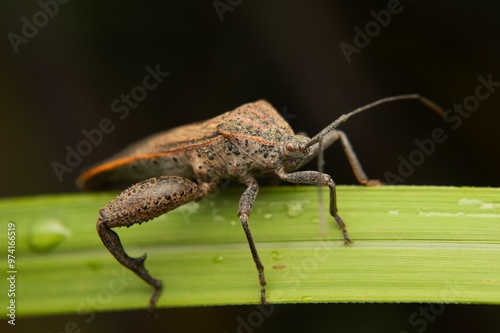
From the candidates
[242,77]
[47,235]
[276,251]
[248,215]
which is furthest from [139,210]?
Answer: [242,77]

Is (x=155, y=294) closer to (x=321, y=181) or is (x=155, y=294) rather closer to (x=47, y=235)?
(x=47, y=235)

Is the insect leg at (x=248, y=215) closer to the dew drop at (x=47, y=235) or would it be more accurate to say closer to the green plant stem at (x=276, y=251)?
the green plant stem at (x=276, y=251)

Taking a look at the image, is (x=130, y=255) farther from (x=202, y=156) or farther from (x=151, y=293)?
(x=202, y=156)

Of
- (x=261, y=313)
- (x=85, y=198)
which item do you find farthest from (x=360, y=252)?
(x=85, y=198)

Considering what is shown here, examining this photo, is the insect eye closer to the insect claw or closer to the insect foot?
the insect foot

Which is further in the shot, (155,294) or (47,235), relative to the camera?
(47,235)
